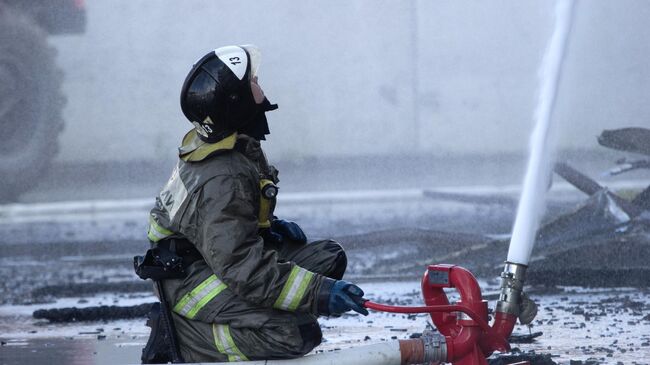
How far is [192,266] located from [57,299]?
3029 mm

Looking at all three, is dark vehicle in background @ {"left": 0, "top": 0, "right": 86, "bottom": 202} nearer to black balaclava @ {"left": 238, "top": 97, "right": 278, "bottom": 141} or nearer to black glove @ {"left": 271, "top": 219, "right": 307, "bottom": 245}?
black glove @ {"left": 271, "top": 219, "right": 307, "bottom": 245}

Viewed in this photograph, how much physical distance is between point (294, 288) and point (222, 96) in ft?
1.93

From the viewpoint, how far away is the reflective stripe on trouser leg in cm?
353

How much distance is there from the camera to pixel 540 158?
429cm

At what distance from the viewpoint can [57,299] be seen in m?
6.40

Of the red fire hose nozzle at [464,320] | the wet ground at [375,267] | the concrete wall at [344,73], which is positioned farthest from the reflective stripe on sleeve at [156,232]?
the concrete wall at [344,73]

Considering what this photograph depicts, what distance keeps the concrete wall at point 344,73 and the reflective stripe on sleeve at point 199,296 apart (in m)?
5.59

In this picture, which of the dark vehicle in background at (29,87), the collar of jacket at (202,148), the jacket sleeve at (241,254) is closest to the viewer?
the jacket sleeve at (241,254)

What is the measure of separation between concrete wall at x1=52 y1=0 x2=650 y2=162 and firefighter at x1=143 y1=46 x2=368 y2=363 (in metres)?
5.48

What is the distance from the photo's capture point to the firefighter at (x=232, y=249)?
3.37 metres

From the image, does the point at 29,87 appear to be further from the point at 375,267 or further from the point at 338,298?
the point at 338,298

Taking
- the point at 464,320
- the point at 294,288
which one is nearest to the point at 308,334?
the point at 294,288

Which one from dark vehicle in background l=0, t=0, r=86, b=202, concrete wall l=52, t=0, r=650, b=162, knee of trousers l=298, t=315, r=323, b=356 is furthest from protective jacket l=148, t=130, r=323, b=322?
dark vehicle in background l=0, t=0, r=86, b=202

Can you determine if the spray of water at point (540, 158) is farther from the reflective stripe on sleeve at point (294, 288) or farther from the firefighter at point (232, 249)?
the reflective stripe on sleeve at point (294, 288)
